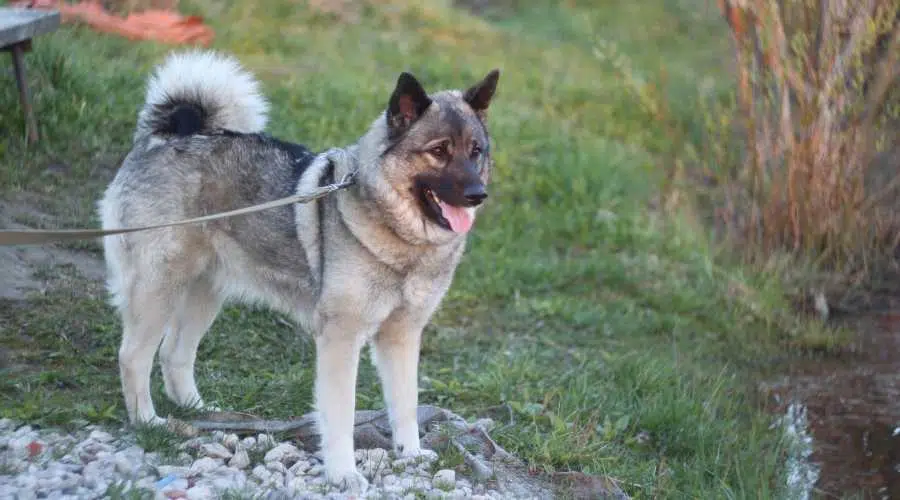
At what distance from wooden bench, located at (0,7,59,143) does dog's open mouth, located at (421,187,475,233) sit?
9.48 feet

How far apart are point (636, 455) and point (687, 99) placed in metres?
5.50

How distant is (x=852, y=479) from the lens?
5.34m

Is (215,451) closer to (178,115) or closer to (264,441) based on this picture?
(264,441)

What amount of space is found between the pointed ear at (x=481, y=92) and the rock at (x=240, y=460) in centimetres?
146

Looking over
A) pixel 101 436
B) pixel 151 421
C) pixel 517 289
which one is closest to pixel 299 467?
pixel 151 421

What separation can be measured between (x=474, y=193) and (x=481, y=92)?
523 millimetres

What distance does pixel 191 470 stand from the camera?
3.99m

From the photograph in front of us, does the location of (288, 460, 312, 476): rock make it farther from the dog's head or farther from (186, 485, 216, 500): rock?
the dog's head

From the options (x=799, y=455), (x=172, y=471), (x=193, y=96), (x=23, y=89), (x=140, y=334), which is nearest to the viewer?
(x=172, y=471)

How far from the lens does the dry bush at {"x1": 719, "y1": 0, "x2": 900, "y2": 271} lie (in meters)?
6.83

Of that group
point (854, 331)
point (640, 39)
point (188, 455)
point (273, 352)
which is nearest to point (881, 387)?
point (854, 331)

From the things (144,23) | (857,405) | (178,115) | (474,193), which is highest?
(178,115)

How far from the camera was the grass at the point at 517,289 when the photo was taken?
501 cm

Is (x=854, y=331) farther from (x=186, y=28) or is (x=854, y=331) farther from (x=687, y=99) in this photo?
(x=186, y=28)
